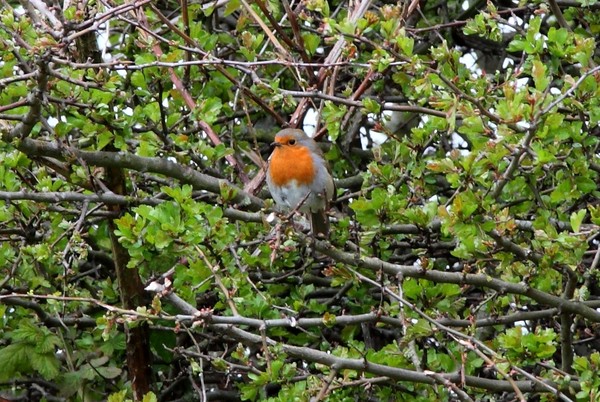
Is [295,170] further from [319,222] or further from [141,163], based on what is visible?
[141,163]

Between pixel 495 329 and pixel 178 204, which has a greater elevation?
pixel 178 204

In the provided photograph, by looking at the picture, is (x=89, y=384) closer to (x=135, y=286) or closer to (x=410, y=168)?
(x=135, y=286)

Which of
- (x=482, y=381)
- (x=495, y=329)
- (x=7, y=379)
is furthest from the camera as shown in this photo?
(x=495, y=329)

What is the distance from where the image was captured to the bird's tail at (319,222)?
545cm

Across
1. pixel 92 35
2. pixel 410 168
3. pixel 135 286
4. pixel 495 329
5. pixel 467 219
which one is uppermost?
pixel 92 35

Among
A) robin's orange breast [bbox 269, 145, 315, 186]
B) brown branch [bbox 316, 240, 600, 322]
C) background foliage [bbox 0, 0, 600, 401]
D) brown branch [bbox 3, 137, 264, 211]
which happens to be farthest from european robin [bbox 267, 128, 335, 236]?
brown branch [bbox 316, 240, 600, 322]

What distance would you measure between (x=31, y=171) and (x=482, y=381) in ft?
7.75

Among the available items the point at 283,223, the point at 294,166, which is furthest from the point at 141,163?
the point at 294,166

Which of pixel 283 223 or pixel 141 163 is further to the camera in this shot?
pixel 141 163

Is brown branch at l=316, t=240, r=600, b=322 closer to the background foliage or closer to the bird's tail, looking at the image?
the background foliage

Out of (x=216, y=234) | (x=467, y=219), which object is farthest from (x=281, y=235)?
(x=467, y=219)

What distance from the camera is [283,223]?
171 inches

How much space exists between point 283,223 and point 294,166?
1.81 meters

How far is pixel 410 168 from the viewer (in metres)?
5.29
